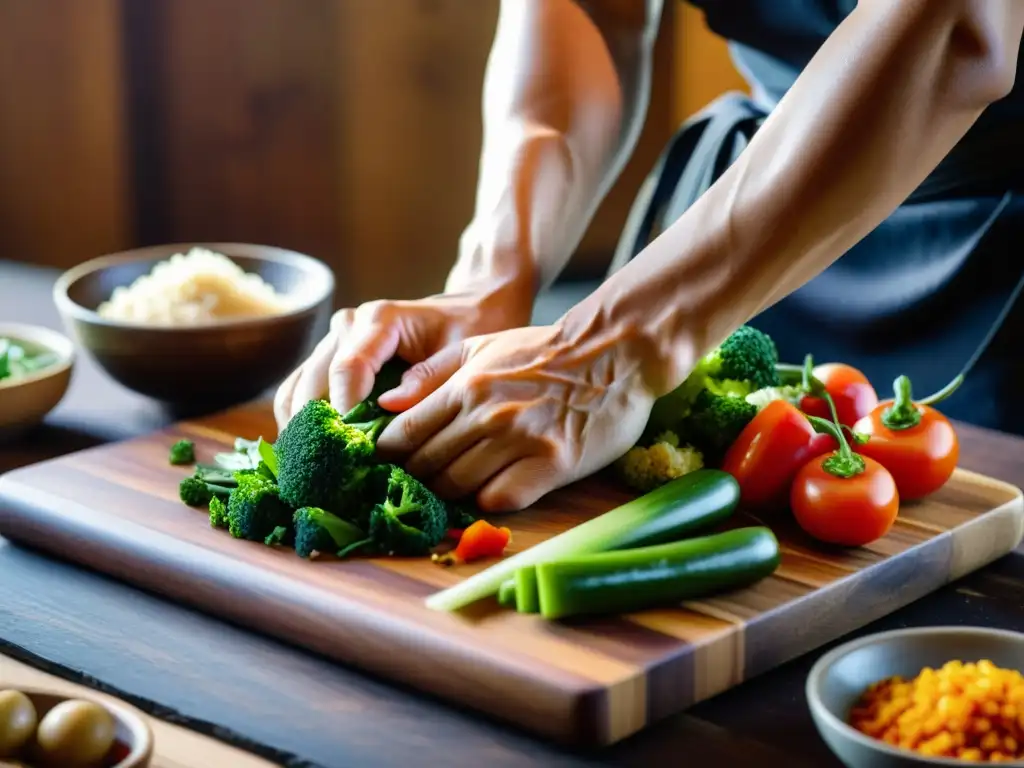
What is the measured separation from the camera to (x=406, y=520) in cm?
175

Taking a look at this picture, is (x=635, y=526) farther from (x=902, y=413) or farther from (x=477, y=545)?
(x=902, y=413)

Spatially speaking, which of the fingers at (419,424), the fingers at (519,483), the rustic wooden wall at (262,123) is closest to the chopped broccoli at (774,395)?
the fingers at (519,483)

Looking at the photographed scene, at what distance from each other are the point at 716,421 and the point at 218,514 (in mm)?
662

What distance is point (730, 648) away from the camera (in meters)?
1.52

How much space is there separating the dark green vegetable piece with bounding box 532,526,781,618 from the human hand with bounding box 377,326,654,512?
24 centimetres

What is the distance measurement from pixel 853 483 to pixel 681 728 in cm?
43

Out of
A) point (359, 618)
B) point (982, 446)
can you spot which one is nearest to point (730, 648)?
point (359, 618)

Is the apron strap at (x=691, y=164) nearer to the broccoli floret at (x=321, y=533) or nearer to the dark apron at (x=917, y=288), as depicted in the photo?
the dark apron at (x=917, y=288)

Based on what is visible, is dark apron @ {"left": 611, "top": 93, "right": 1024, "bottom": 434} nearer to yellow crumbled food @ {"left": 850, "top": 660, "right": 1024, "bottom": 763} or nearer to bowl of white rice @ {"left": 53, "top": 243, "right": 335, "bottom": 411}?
bowl of white rice @ {"left": 53, "top": 243, "right": 335, "bottom": 411}

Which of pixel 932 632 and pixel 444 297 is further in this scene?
pixel 444 297

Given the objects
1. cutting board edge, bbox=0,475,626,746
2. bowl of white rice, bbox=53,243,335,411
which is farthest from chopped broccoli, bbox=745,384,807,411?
bowl of white rice, bbox=53,243,335,411

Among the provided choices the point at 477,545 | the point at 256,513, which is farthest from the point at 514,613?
the point at 256,513

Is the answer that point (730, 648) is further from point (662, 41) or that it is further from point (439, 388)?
point (662, 41)

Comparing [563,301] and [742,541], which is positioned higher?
[742,541]
